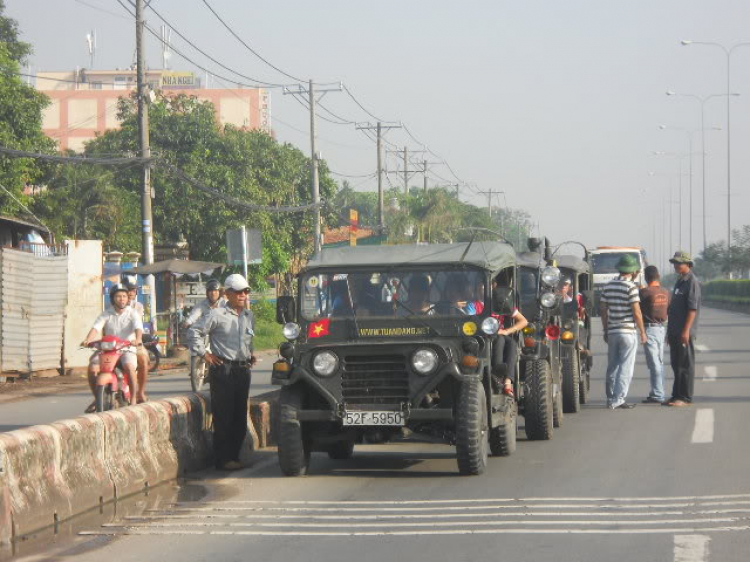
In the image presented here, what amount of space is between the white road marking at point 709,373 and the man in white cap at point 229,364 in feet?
37.2

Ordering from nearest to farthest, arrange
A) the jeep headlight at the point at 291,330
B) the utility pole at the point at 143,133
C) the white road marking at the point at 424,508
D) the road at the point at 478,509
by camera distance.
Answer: the road at the point at 478,509 → the white road marking at the point at 424,508 → the jeep headlight at the point at 291,330 → the utility pole at the point at 143,133

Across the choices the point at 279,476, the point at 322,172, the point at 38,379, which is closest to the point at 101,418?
the point at 279,476

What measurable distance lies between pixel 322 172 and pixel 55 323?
40234 mm

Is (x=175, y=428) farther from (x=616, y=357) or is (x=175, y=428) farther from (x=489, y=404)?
A: (x=616, y=357)

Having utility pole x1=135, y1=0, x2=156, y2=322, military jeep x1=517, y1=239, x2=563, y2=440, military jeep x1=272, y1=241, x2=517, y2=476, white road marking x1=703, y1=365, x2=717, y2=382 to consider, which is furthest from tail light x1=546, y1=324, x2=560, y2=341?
utility pole x1=135, y1=0, x2=156, y2=322

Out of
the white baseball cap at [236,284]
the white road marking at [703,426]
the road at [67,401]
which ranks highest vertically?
the white baseball cap at [236,284]

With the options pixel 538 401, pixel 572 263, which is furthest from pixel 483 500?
pixel 572 263

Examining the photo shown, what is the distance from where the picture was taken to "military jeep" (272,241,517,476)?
35.6 ft

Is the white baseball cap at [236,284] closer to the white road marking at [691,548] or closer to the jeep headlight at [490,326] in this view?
the jeep headlight at [490,326]

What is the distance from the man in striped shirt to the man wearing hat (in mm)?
474

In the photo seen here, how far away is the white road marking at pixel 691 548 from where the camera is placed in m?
7.24

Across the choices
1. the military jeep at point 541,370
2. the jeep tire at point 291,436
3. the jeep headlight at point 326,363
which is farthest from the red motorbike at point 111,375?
the military jeep at point 541,370

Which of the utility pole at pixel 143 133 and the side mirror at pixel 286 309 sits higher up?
the utility pole at pixel 143 133

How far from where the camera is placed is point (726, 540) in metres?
7.76
